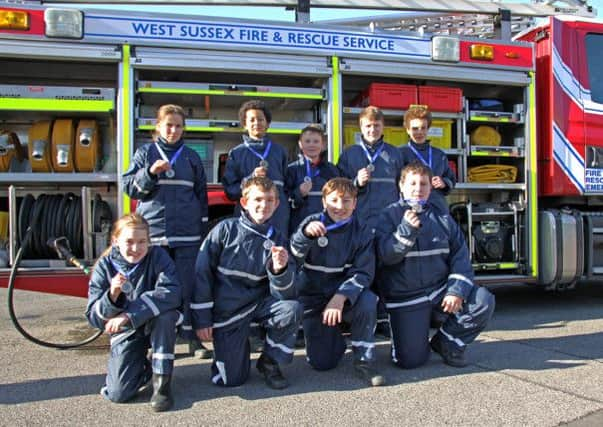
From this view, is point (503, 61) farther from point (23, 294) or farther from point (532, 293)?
point (23, 294)

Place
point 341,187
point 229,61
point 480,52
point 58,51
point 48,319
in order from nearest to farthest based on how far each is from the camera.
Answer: point 341,187
point 58,51
point 229,61
point 480,52
point 48,319

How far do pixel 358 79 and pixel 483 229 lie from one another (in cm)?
187

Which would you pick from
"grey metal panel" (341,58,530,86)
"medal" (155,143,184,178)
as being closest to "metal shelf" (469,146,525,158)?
"grey metal panel" (341,58,530,86)

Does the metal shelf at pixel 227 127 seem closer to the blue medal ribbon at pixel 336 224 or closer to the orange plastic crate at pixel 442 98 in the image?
the orange plastic crate at pixel 442 98

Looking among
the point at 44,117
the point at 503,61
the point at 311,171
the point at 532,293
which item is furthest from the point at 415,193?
the point at 532,293

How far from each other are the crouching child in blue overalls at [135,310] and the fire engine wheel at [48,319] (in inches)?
40.2

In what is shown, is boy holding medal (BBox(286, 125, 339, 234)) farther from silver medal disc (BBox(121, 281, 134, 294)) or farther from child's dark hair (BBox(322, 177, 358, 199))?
silver medal disc (BBox(121, 281, 134, 294))

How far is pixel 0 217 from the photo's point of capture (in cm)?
454

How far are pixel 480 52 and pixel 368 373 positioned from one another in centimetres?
323

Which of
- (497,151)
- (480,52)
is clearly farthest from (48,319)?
(480,52)

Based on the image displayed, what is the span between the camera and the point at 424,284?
372 centimetres

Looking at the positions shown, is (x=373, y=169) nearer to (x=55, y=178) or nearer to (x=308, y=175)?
(x=308, y=175)

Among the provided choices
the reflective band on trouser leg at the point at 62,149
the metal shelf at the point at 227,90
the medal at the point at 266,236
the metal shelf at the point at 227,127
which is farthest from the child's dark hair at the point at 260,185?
the reflective band on trouser leg at the point at 62,149

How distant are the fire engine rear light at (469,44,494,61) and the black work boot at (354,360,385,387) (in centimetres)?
309
